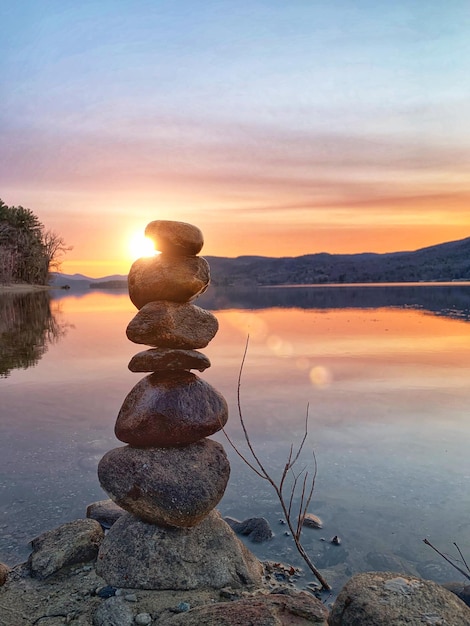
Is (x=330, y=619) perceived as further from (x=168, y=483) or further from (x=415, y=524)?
(x=415, y=524)

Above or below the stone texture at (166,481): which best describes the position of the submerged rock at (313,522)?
below

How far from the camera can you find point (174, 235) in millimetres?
10359

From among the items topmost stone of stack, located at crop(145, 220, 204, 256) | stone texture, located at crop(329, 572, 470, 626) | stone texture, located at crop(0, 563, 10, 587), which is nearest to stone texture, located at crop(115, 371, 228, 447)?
topmost stone of stack, located at crop(145, 220, 204, 256)

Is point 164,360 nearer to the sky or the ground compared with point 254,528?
nearer to the sky

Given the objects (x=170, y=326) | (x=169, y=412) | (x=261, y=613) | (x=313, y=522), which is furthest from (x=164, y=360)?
(x=261, y=613)

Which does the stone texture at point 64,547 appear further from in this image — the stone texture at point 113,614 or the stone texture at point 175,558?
the stone texture at point 113,614

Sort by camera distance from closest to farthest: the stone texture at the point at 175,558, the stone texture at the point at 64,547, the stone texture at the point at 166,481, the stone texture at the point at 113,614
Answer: the stone texture at the point at 113,614 → the stone texture at the point at 175,558 → the stone texture at the point at 64,547 → the stone texture at the point at 166,481

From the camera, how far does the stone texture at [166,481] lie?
9570mm

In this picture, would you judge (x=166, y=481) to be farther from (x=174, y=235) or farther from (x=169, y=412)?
(x=174, y=235)

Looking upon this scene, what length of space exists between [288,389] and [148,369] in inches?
561

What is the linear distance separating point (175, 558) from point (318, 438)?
8.29 meters

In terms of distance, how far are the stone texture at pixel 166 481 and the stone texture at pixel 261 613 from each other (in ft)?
7.60

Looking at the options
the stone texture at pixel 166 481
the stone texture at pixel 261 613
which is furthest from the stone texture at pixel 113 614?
the stone texture at pixel 166 481

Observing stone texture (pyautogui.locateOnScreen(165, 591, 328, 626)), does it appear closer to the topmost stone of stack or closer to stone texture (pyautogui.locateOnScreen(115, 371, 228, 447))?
stone texture (pyautogui.locateOnScreen(115, 371, 228, 447))
